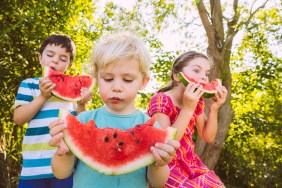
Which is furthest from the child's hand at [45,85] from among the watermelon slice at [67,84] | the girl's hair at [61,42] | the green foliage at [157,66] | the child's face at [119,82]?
the green foliage at [157,66]

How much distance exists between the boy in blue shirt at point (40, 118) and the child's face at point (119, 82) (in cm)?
100

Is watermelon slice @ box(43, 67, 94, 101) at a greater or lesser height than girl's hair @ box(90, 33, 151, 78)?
lesser

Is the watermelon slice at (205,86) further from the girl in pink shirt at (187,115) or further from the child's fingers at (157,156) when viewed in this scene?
the child's fingers at (157,156)

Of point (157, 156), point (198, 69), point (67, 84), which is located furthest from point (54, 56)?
point (157, 156)

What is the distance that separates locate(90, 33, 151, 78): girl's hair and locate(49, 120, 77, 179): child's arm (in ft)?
1.48

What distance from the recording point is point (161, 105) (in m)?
3.10

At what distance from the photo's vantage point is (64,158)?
7.07ft

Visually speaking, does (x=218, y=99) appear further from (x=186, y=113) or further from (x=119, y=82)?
(x=119, y=82)

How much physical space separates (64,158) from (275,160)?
10.3m

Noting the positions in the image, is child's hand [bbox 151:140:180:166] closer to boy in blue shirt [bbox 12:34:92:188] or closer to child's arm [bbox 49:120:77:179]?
child's arm [bbox 49:120:77:179]

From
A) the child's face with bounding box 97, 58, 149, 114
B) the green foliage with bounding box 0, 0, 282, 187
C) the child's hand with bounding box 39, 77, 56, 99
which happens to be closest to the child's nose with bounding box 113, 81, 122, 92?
the child's face with bounding box 97, 58, 149, 114

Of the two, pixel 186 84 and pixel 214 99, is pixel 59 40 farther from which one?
pixel 214 99

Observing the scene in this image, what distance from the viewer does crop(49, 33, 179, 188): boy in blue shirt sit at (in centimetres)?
217

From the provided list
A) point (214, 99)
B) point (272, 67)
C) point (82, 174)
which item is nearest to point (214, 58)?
point (272, 67)
